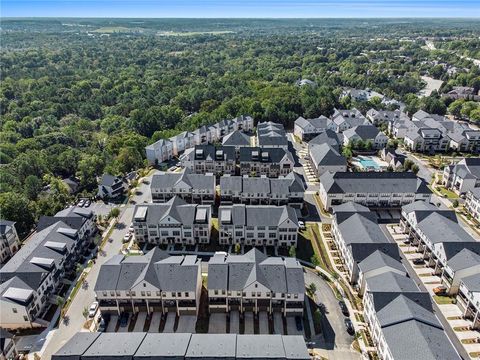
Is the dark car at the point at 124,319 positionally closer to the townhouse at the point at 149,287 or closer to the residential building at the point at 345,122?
the townhouse at the point at 149,287

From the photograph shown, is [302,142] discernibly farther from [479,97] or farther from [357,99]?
[479,97]

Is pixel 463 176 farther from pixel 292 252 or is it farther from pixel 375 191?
pixel 292 252

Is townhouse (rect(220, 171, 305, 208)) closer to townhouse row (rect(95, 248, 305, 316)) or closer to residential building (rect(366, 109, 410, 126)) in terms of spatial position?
townhouse row (rect(95, 248, 305, 316))

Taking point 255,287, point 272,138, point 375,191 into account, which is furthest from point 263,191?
point 272,138

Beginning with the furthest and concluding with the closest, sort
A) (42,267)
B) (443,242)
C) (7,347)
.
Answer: (443,242) < (42,267) < (7,347)

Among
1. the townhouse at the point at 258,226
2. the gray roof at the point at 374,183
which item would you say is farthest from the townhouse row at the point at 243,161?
the townhouse at the point at 258,226
